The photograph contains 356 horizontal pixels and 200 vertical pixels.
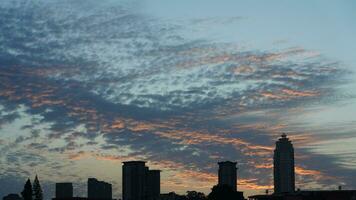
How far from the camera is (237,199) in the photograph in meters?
192

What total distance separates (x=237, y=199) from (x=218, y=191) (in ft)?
18.8

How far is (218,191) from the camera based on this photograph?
191 metres
